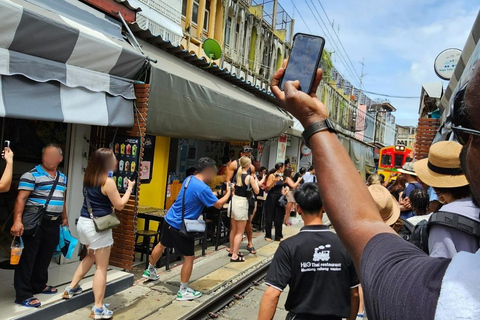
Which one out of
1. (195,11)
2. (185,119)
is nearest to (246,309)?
(185,119)

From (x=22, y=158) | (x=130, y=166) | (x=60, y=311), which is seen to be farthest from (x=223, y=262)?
(x=22, y=158)

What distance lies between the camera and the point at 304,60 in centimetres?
137

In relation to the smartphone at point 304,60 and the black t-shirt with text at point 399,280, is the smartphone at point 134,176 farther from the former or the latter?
the black t-shirt with text at point 399,280

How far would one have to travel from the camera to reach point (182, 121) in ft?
20.2

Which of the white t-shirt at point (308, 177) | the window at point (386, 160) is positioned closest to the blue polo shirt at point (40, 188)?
the white t-shirt at point (308, 177)

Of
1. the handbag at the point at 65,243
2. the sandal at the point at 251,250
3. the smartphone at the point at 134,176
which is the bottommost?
the sandal at the point at 251,250

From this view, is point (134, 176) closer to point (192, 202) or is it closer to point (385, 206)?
point (192, 202)

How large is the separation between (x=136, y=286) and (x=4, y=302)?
171 cm

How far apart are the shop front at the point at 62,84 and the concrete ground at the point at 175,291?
1.96 ft

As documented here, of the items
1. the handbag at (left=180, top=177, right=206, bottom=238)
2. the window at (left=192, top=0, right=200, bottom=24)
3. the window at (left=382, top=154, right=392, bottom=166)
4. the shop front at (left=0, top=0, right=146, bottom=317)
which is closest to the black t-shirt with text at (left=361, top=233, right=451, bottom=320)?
the shop front at (left=0, top=0, right=146, bottom=317)

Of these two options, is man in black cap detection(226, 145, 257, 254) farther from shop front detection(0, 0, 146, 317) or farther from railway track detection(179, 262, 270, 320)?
shop front detection(0, 0, 146, 317)

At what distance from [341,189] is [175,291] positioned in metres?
4.72

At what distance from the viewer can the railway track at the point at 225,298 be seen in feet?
14.8

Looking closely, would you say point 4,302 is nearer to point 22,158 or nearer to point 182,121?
point 22,158
